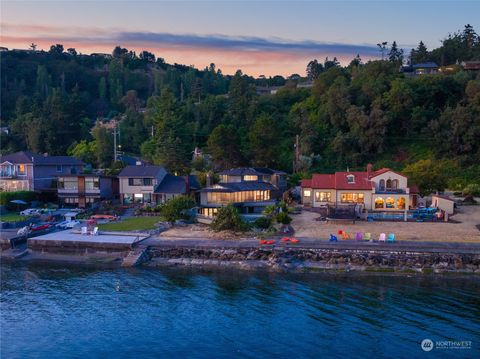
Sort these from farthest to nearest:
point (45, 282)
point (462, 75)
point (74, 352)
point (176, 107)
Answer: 1. point (462, 75)
2. point (176, 107)
3. point (45, 282)
4. point (74, 352)

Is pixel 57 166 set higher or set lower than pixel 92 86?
lower

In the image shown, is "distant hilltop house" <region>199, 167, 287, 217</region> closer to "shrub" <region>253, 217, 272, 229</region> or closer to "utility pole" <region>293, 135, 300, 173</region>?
"shrub" <region>253, 217, 272, 229</region>

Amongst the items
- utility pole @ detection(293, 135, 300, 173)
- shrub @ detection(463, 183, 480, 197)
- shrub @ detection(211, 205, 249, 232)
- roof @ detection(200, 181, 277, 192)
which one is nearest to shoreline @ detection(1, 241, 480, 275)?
shrub @ detection(211, 205, 249, 232)

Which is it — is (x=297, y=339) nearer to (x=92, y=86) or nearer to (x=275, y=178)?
(x=275, y=178)

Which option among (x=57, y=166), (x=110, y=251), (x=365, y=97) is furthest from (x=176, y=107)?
A: (x=110, y=251)

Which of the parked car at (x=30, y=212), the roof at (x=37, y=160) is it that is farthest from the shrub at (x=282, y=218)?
the roof at (x=37, y=160)

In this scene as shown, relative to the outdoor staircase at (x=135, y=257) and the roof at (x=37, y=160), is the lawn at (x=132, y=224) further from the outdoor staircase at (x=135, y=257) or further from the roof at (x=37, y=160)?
the roof at (x=37, y=160)
